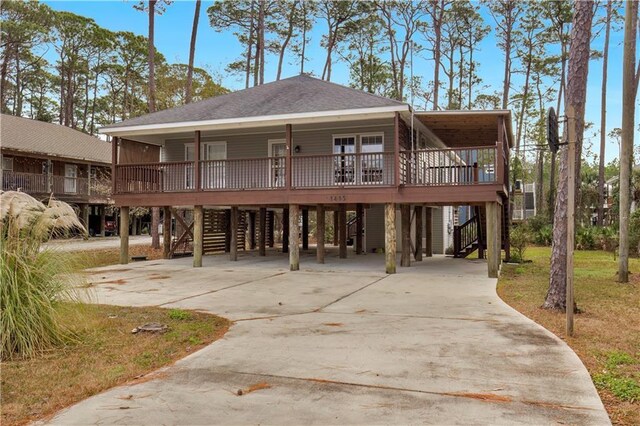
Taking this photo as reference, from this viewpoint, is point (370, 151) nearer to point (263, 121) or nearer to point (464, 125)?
point (464, 125)

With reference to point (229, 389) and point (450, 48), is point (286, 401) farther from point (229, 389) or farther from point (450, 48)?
point (450, 48)

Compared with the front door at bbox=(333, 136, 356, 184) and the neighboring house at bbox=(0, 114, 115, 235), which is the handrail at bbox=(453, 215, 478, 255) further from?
the neighboring house at bbox=(0, 114, 115, 235)

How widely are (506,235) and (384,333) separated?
12.3m

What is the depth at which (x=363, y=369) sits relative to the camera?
14.6 feet

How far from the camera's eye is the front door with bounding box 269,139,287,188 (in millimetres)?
15531

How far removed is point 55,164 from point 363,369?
2920 cm

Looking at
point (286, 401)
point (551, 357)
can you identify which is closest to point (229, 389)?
point (286, 401)

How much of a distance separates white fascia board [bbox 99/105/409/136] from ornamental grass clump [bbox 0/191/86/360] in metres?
8.77

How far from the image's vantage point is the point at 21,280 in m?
4.77

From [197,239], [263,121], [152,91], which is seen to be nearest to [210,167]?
[197,239]

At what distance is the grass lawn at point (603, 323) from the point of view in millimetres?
3970

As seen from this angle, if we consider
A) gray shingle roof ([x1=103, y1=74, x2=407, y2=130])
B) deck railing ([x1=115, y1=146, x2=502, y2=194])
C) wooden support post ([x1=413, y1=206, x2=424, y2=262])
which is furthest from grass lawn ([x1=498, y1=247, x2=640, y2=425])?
gray shingle roof ([x1=103, y1=74, x2=407, y2=130])

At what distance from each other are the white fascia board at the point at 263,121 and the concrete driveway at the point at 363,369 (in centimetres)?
557

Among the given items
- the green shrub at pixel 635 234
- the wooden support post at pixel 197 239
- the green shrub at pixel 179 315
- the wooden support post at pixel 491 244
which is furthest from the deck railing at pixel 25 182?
the green shrub at pixel 635 234
